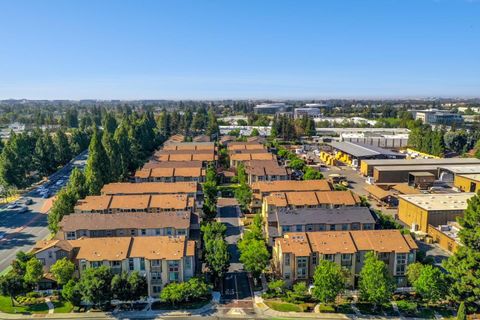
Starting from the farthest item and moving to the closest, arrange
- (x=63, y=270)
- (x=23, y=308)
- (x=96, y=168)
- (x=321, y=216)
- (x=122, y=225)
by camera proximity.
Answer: (x=96, y=168) → (x=321, y=216) → (x=122, y=225) → (x=23, y=308) → (x=63, y=270)

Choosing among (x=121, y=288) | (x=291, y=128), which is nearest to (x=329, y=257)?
(x=121, y=288)

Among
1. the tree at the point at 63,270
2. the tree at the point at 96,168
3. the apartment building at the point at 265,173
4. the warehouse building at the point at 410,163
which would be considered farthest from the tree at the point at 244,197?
the warehouse building at the point at 410,163

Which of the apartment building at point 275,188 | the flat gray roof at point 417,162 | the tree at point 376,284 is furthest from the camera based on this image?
the flat gray roof at point 417,162

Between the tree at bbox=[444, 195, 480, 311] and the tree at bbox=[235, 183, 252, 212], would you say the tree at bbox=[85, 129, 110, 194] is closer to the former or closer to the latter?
the tree at bbox=[235, 183, 252, 212]

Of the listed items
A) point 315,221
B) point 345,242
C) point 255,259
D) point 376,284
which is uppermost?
point 315,221

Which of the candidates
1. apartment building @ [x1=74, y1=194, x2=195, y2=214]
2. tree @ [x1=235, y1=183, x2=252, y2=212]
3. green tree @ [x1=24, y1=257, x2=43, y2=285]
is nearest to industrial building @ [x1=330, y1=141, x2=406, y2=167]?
tree @ [x1=235, y1=183, x2=252, y2=212]

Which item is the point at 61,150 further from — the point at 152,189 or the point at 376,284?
the point at 376,284

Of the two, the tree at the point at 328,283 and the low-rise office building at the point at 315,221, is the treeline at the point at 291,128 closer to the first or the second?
the low-rise office building at the point at 315,221
